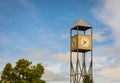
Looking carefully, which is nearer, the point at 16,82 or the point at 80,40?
the point at 16,82

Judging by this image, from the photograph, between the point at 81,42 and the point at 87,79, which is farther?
the point at 81,42

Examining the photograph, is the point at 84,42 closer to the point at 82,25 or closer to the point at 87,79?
the point at 82,25

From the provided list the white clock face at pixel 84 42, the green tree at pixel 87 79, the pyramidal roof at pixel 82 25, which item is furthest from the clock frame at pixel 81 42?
the green tree at pixel 87 79

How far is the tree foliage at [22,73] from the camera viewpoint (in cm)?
4825

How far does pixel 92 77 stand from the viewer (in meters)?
51.3

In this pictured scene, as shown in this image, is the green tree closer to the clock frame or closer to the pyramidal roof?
the clock frame

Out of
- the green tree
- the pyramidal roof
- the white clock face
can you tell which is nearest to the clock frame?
the white clock face

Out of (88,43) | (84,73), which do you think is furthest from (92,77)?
(88,43)

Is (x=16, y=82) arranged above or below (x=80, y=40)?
below

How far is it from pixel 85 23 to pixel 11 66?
12452 millimetres

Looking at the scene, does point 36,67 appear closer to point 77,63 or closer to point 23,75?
point 23,75

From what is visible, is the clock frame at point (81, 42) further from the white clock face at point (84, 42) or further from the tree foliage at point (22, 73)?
the tree foliage at point (22, 73)

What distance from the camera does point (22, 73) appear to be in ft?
160

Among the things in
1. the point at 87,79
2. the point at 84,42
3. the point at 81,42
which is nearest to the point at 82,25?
the point at 84,42
